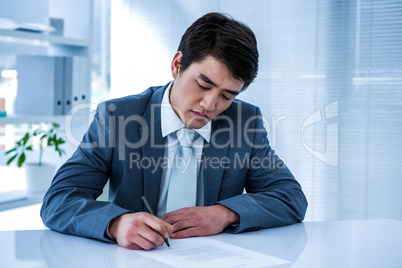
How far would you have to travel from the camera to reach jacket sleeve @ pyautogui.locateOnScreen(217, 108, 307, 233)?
134 centimetres

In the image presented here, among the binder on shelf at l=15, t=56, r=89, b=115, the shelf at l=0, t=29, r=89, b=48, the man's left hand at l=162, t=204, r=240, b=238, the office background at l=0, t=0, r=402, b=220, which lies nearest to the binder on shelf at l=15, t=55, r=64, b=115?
the binder on shelf at l=15, t=56, r=89, b=115

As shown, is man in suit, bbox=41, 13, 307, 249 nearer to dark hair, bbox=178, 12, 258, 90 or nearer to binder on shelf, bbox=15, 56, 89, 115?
dark hair, bbox=178, 12, 258, 90

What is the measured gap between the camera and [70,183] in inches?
54.0

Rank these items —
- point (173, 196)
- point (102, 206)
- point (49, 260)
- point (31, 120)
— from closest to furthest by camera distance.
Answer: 1. point (49, 260)
2. point (102, 206)
3. point (173, 196)
4. point (31, 120)

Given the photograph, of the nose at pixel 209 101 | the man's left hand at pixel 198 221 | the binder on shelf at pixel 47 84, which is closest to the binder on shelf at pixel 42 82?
the binder on shelf at pixel 47 84

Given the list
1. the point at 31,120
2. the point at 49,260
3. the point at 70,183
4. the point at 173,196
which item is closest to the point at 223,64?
the point at 173,196

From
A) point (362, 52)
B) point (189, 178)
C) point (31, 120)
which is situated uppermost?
point (362, 52)

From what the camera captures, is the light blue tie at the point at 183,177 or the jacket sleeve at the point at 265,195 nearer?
the jacket sleeve at the point at 265,195

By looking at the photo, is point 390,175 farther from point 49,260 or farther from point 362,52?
point 49,260

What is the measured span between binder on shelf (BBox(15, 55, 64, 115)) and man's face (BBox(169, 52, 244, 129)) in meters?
1.50

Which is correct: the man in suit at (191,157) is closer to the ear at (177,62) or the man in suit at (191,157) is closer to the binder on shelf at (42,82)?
the ear at (177,62)

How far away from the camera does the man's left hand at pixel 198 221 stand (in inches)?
48.9

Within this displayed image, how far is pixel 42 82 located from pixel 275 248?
7.02 feet

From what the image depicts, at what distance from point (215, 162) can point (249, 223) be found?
359 mm
